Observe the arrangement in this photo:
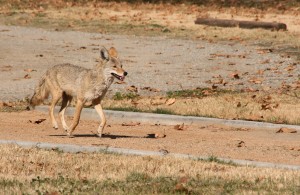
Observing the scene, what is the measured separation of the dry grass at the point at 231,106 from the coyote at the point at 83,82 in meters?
2.24

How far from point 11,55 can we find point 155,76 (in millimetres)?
4735

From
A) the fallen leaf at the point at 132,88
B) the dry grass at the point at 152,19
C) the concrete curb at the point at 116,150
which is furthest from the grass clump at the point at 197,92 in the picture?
the dry grass at the point at 152,19

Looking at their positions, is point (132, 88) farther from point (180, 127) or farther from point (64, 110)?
point (64, 110)

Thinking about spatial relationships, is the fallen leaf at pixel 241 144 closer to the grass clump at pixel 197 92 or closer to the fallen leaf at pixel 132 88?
the grass clump at pixel 197 92

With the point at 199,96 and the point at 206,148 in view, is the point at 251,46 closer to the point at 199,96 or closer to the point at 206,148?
the point at 199,96

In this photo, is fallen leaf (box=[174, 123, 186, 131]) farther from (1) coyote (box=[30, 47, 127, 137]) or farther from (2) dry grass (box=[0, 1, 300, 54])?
(2) dry grass (box=[0, 1, 300, 54])

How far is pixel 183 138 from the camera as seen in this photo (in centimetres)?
1380

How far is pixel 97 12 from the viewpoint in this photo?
35.3 m

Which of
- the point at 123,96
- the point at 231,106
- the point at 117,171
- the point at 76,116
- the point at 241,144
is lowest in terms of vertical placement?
the point at 123,96

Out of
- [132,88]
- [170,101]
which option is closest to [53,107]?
[170,101]

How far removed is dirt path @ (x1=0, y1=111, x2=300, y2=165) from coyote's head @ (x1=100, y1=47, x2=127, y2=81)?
928 mm

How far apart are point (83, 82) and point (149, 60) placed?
1049 cm

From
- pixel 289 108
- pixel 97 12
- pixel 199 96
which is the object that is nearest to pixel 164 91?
pixel 199 96

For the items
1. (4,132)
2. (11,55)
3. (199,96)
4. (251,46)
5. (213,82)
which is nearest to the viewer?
(4,132)
